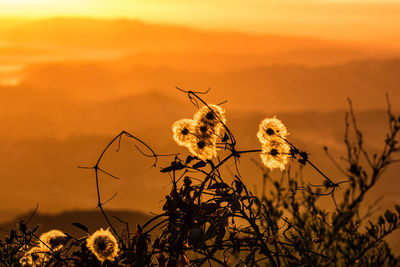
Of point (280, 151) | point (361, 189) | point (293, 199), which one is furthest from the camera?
point (280, 151)

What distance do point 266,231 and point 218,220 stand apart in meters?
0.52

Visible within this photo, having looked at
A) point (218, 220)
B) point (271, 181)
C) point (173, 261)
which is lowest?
point (173, 261)

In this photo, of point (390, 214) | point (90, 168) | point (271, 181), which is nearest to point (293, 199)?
point (271, 181)

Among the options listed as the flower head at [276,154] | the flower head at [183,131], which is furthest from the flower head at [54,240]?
the flower head at [276,154]

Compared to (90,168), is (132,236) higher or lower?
lower

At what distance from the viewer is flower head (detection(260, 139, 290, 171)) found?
125 inches

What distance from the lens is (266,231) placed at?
10.8ft

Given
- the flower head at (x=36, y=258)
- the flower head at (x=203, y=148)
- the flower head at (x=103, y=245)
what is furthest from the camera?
the flower head at (x=36, y=258)

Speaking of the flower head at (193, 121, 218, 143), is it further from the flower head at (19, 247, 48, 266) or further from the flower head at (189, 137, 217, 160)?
the flower head at (19, 247, 48, 266)

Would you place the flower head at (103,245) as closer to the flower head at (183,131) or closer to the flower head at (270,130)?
the flower head at (183,131)

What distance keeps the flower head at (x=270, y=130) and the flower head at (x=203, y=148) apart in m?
0.31

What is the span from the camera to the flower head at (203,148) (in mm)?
3152

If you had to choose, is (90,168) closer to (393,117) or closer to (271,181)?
(271,181)

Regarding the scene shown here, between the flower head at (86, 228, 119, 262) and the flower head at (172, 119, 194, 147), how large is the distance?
0.70 metres
